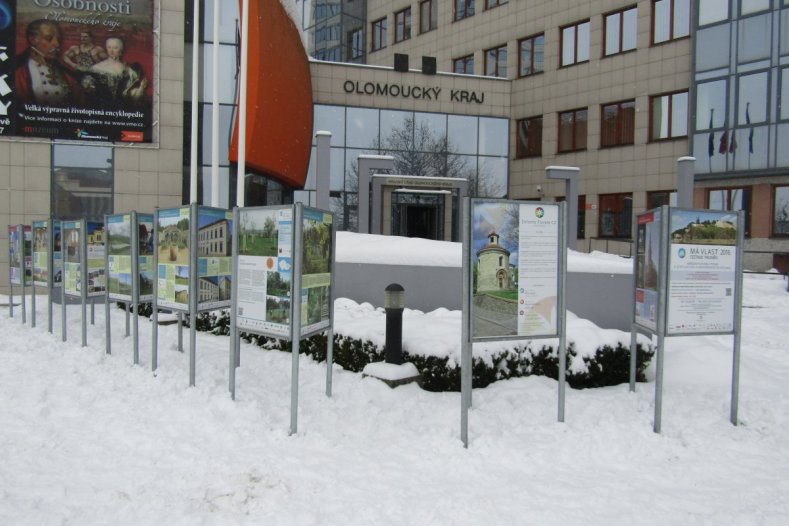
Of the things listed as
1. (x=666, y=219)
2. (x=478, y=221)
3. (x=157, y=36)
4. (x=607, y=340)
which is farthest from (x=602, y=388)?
(x=157, y=36)

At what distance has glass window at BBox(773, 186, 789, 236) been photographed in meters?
25.1

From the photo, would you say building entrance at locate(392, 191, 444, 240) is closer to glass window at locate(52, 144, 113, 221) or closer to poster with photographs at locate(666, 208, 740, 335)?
glass window at locate(52, 144, 113, 221)

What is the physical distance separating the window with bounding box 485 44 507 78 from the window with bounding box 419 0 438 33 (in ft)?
15.3

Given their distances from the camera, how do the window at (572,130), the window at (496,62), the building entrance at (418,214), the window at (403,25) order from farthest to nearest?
the window at (403,25) < the window at (496,62) < the window at (572,130) < the building entrance at (418,214)

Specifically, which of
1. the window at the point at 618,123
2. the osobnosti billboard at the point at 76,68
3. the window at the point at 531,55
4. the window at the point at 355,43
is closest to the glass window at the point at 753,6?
the window at the point at 618,123

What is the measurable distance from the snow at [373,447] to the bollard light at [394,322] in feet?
1.14

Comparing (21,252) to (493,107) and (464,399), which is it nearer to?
(464,399)

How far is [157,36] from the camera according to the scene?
61.1 feet

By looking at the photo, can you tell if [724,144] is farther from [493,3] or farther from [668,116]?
[493,3]

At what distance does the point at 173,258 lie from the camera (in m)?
7.89

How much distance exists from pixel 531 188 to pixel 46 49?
2274 cm

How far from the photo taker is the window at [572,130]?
31672 millimetres

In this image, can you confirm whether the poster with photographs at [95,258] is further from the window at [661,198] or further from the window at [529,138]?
the window at [529,138]

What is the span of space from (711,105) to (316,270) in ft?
82.6
